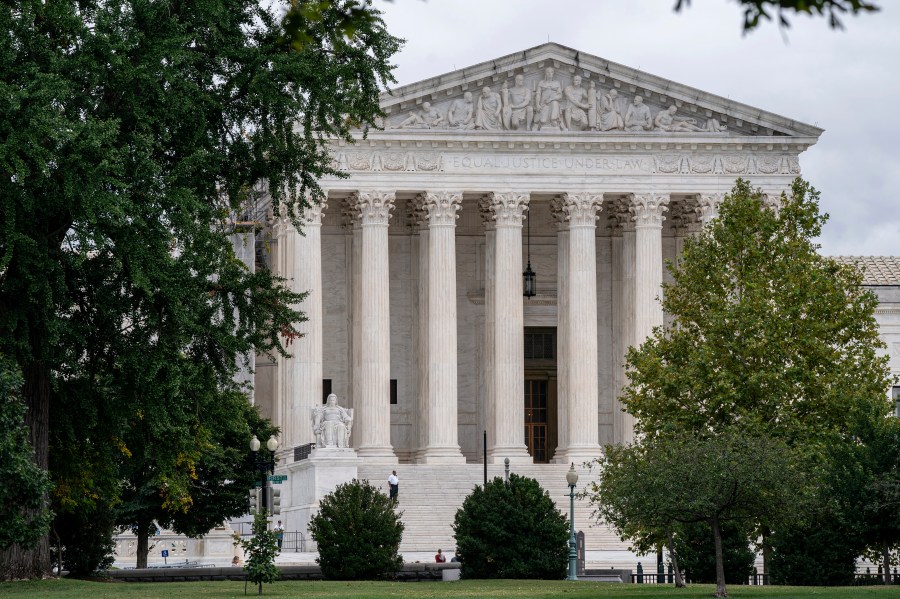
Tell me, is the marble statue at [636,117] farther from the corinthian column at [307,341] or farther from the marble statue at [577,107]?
the corinthian column at [307,341]

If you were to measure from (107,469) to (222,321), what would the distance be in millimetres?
5372

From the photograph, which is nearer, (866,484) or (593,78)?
(866,484)

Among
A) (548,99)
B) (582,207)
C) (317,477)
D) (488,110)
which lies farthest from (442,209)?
(317,477)

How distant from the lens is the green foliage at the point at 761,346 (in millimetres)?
40812

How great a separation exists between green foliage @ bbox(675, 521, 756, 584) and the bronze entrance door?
29.8 metres

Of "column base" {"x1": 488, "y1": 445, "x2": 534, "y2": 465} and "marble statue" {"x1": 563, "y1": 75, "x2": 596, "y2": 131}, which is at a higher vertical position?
"marble statue" {"x1": 563, "y1": 75, "x2": 596, "y2": 131}

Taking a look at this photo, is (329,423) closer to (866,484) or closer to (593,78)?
(593,78)

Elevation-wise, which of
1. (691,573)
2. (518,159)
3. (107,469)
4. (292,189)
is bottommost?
(691,573)

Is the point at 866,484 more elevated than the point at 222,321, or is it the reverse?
the point at 222,321

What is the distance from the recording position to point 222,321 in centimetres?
3116

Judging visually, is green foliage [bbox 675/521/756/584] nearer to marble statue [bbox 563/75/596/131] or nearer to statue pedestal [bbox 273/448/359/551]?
statue pedestal [bbox 273/448/359/551]

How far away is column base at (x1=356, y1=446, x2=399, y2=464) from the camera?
64.1 meters

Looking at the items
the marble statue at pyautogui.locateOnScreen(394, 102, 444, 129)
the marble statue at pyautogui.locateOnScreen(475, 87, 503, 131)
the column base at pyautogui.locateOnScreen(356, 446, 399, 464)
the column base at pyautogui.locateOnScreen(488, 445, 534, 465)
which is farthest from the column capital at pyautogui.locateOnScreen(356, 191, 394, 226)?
the column base at pyautogui.locateOnScreen(488, 445, 534, 465)

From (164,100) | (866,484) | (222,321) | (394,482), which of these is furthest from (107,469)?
(394,482)
